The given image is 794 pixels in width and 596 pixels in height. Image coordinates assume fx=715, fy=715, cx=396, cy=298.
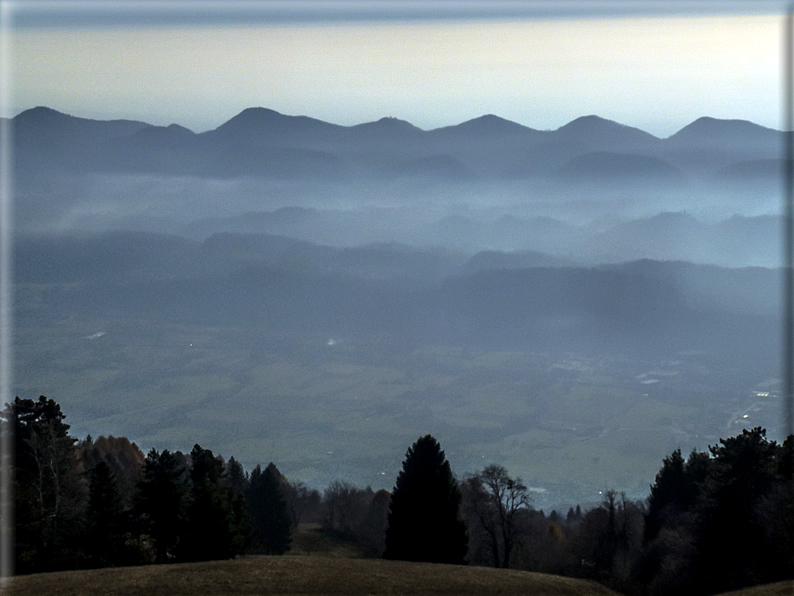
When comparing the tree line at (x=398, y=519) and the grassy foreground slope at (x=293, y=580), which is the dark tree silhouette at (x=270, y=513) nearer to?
the tree line at (x=398, y=519)

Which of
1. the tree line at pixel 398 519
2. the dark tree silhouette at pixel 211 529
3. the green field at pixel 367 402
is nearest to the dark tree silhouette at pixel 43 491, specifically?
the tree line at pixel 398 519

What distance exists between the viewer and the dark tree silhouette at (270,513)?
1739 centimetres

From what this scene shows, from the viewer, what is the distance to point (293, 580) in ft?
32.1

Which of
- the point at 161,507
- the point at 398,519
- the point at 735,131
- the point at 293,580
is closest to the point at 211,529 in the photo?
the point at 161,507

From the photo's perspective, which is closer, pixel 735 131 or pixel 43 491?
pixel 43 491

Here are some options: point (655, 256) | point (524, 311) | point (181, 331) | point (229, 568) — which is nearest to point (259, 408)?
point (181, 331)

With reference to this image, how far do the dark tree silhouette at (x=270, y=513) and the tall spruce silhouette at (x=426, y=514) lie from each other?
5257 millimetres

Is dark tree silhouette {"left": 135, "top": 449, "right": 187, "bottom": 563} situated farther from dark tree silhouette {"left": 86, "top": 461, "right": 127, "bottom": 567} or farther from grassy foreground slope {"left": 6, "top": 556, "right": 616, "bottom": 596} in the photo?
grassy foreground slope {"left": 6, "top": 556, "right": 616, "bottom": 596}

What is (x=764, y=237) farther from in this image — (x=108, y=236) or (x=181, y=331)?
(x=108, y=236)

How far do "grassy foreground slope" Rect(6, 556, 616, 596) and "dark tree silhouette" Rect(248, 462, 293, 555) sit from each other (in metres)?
6.46

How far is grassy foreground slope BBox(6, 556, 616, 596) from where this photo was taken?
920 centimetres

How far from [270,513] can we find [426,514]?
629cm

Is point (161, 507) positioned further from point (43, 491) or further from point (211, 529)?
point (43, 491)

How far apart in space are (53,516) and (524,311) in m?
117
